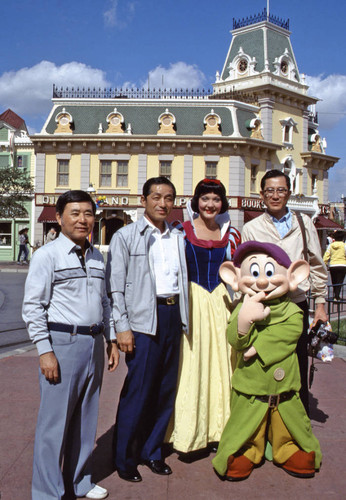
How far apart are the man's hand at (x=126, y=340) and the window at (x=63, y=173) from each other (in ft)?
86.1

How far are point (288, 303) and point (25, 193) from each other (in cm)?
2637

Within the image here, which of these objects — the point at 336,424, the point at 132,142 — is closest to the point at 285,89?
the point at 132,142

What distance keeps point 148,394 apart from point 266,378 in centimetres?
77

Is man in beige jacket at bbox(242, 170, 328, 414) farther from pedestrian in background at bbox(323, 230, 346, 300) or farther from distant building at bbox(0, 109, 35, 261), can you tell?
distant building at bbox(0, 109, 35, 261)

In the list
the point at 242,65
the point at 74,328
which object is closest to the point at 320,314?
the point at 74,328

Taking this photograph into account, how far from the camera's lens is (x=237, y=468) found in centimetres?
341

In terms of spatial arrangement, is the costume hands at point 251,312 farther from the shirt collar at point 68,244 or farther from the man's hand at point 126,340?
the shirt collar at point 68,244

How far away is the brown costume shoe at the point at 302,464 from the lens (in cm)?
345

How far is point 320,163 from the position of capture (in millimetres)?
34062

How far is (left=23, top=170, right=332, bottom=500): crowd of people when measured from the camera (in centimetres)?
289

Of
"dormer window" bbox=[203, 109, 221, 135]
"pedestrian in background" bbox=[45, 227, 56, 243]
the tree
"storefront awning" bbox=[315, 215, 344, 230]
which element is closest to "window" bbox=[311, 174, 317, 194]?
"storefront awning" bbox=[315, 215, 344, 230]

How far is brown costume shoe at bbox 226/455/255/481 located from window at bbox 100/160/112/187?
1023 inches

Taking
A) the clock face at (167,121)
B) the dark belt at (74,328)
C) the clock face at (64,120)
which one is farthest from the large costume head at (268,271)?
the clock face at (64,120)

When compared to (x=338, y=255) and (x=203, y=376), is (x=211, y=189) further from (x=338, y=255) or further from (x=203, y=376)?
(x=338, y=255)
